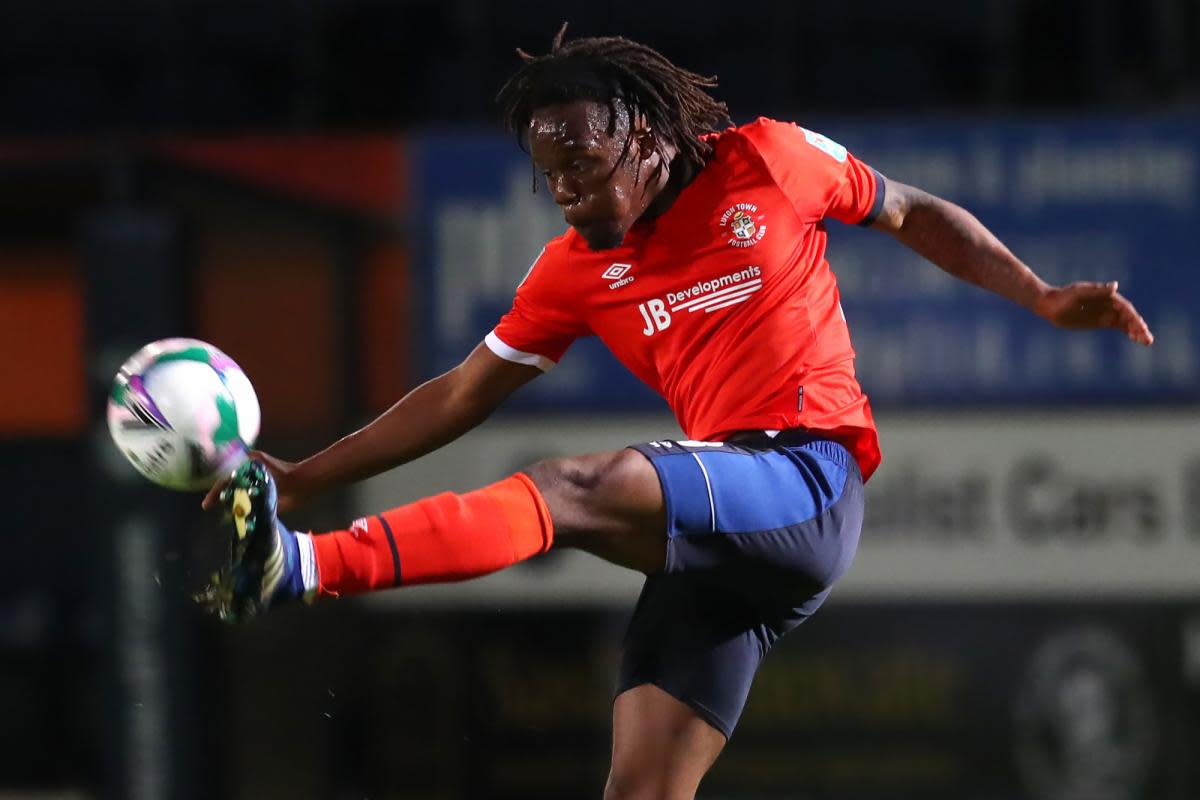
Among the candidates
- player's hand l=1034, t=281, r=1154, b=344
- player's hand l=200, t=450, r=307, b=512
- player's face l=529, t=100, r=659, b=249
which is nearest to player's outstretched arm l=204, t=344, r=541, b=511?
player's hand l=200, t=450, r=307, b=512

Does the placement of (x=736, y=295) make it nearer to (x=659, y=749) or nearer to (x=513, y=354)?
(x=513, y=354)

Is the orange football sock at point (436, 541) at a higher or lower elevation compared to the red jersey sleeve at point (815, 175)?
lower

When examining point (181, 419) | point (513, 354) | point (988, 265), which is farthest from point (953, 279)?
point (181, 419)

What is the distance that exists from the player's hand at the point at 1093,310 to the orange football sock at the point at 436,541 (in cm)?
133

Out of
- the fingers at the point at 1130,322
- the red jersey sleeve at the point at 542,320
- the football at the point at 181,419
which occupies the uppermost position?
the red jersey sleeve at the point at 542,320

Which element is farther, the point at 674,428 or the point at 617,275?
the point at 674,428

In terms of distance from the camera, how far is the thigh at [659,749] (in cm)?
411

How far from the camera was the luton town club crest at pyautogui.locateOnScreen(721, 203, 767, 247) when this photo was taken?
3979mm

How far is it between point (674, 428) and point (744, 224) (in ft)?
12.6

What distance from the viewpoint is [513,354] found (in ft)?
14.0

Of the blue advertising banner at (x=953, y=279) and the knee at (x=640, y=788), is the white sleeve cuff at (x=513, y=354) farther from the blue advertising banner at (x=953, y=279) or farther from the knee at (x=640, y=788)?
Result: the blue advertising banner at (x=953, y=279)

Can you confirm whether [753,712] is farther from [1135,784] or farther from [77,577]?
[77,577]

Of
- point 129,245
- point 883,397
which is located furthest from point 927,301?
point 129,245

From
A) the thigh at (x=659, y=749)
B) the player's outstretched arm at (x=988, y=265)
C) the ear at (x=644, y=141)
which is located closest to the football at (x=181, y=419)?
the ear at (x=644, y=141)
